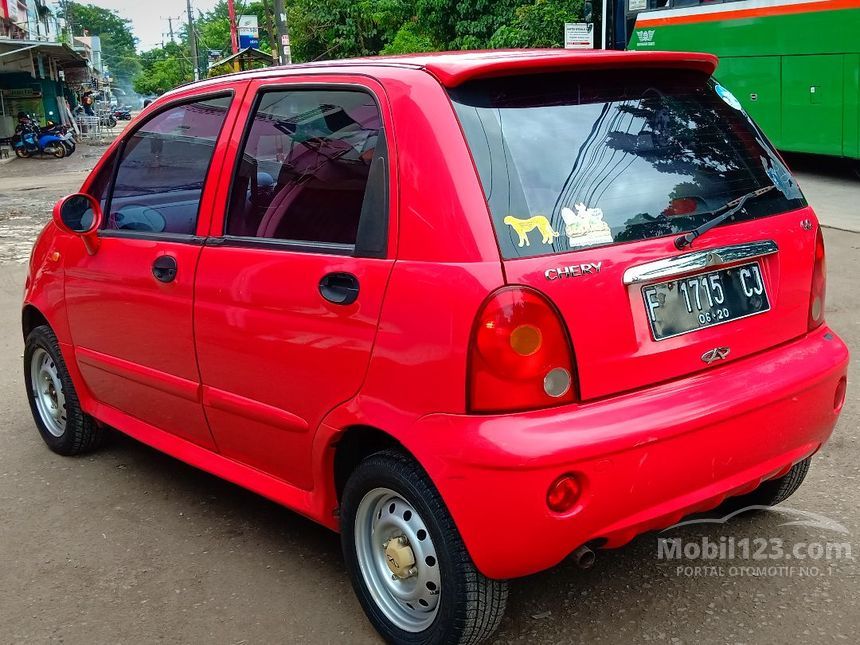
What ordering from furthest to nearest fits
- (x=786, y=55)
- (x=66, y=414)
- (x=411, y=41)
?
(x=411, y=41) → (x=786, y=55) → (x=66, y=414)

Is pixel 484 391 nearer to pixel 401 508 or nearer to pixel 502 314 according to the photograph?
pixel 502 314

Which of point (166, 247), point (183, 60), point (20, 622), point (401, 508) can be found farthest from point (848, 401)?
point (183, 60)

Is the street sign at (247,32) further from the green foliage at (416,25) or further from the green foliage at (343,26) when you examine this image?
the green foliage at (343,26)

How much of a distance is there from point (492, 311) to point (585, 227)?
387mm

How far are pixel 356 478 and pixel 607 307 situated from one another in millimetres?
904

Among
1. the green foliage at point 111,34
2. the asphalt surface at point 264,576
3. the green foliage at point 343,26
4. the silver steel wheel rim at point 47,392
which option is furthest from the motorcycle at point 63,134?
the green foliage at point 111,34

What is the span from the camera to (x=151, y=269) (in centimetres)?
366

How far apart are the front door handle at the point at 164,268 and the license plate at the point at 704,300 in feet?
5.81

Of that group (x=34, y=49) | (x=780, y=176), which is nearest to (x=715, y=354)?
(x=780, y=176)

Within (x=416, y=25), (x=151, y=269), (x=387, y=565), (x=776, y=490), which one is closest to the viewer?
(x=387, y=565)

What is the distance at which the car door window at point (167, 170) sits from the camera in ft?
11.8

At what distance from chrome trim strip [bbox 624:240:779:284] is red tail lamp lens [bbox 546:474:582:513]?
21.8 inches

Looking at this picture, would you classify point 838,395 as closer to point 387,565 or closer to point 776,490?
point 776,490

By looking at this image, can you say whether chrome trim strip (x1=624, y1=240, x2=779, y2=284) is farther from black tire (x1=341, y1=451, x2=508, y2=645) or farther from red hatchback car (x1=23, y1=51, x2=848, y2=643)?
black tire (x1=341, y1=451, x2=508, y2=645)
